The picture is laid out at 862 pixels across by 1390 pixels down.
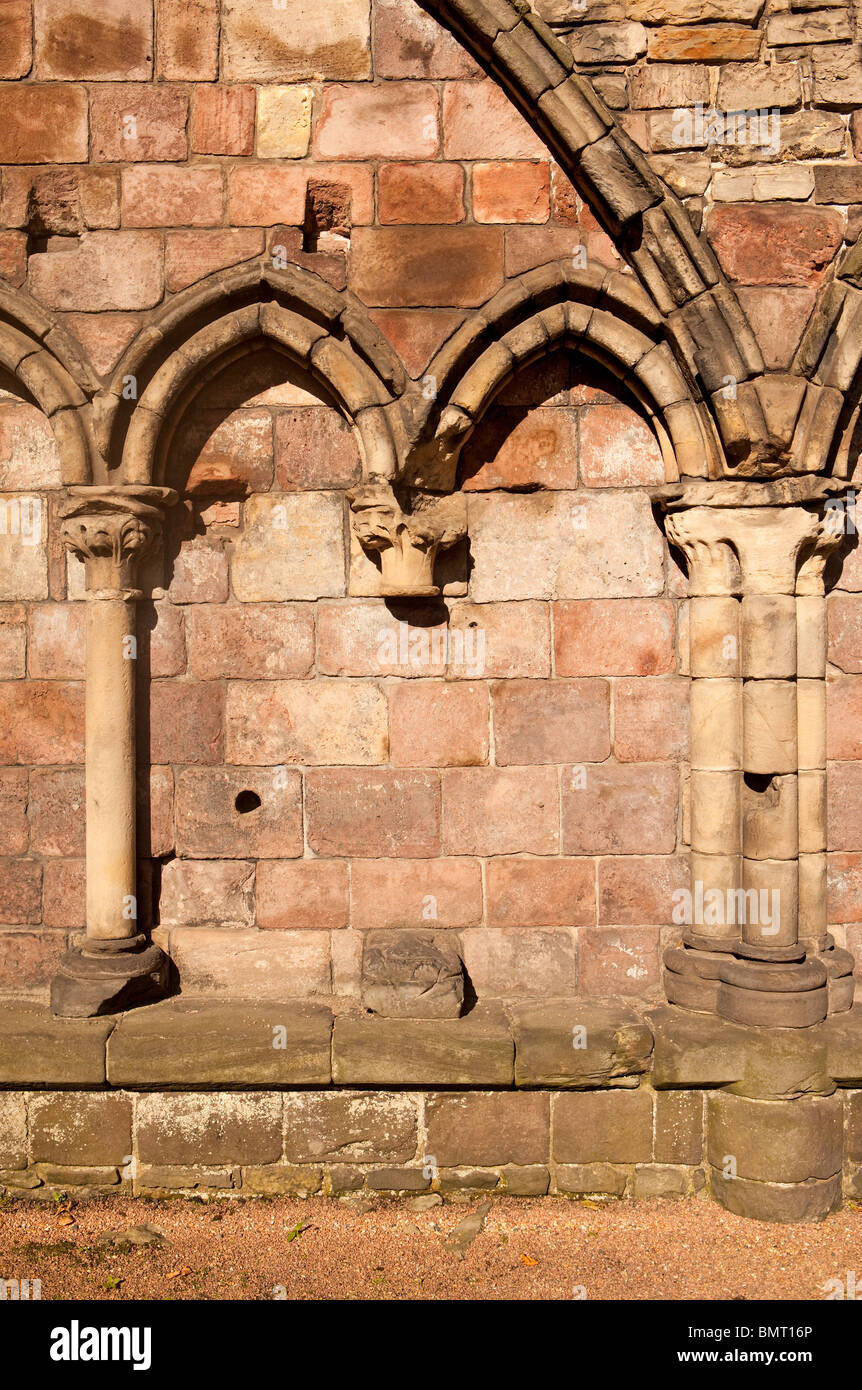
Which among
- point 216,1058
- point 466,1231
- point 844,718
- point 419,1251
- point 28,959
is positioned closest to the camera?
point 419,1251

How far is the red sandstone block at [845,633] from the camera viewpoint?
4715 millimetres

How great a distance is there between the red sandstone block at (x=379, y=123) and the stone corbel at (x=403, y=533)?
4.82 ft

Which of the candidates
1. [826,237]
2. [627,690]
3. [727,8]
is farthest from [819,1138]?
[727,8]

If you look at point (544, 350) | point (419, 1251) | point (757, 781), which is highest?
point (544, 350)

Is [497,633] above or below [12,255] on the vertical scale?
below

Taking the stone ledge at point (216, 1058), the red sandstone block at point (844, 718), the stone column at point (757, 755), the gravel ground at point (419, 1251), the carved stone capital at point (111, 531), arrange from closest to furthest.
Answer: the gravel ground at point (419, 1251), the stone ledge at point (216, 1058), the stone column at point (757, 755), the carved stone capital at point (111, 531), the red sandstone block at point (844, 718)

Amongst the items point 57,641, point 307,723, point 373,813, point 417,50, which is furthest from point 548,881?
point 417,50

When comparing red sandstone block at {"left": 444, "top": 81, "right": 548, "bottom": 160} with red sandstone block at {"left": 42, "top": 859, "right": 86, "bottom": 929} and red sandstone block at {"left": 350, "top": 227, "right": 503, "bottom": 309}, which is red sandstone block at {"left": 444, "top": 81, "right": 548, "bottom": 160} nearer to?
red sandstone block at {"left": 350, "top": 227, "right": 503, "bottom": 309}

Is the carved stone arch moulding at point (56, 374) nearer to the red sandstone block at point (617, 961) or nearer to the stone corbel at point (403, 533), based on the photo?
the stone corbel at point (403, 533)

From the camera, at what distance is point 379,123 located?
4.58m

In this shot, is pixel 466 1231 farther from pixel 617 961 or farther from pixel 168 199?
pixel 168 199

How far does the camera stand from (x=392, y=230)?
15.0 feet

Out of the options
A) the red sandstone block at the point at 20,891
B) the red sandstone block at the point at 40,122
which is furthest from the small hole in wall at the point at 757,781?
the red sandstone block at the point at 40,122

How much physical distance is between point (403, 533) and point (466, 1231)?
115 inches
